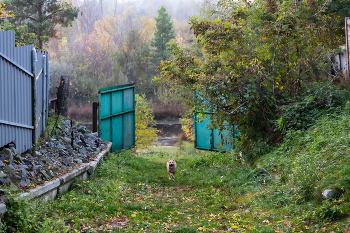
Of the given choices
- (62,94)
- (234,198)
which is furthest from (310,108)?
(62,94)

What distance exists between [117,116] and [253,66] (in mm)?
5973

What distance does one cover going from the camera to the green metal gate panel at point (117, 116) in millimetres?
11570

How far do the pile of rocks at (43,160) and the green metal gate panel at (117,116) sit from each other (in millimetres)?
2299

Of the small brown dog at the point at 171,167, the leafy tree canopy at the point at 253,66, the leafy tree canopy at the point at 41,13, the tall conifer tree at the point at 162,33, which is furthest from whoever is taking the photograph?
the tall conifer tree at the point at 162,33

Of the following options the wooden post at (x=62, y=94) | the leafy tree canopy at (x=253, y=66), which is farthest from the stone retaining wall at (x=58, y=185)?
the wooden post at (x=62, y=94)

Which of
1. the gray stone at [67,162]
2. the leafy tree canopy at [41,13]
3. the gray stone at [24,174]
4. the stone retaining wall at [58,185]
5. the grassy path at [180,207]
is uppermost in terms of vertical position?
the leafy tree canopy at [41,13]

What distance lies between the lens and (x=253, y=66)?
8.55 meters

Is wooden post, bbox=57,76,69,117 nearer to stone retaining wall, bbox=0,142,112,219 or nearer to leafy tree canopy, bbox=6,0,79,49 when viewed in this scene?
stone retaining wall, bbox=0,142,112,219

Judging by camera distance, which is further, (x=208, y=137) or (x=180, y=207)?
(x=208, y=137)

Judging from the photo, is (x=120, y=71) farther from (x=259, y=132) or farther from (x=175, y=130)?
(x=259, y=132)

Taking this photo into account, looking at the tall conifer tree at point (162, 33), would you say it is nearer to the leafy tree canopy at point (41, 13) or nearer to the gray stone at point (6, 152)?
the leafy tree canopy at point (41, 13)

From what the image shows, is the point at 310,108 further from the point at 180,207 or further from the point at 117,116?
the point at 117,116

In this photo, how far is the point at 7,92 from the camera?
5.43m

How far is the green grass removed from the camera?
430 cm
